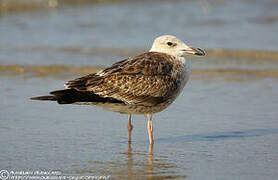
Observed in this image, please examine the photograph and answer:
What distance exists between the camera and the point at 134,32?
46.8 feet

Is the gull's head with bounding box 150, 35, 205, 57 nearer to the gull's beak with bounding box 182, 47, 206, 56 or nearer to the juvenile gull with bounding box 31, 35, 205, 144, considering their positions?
the gull's beak with bounding box 182, 47, 206, 56

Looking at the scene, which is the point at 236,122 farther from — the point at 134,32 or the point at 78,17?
the point at 78,17

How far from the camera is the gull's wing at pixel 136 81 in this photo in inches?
281

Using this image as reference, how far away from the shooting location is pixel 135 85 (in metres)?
7.28

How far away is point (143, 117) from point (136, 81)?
1.39 meters

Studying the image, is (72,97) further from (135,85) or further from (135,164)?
(135,164)

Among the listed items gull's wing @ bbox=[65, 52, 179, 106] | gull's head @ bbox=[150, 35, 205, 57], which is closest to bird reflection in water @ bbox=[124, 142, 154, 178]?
gull's wing @ bbox=[65, 52, 179, 106]

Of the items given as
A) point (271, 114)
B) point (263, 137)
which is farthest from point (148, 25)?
point (263, 137)

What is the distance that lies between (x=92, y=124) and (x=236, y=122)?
1972 mm

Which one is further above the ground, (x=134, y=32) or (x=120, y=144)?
(x=134, y=32)

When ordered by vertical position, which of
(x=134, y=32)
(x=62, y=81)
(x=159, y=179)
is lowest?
(x=159, y=179)

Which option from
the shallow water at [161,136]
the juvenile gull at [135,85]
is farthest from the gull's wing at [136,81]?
→ the shallow water at [161,136]

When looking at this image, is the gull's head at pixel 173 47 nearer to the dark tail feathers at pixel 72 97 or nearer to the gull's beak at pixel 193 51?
the gull's beak at pixel 193 51

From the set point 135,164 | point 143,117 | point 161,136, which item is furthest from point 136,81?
point 143,117
